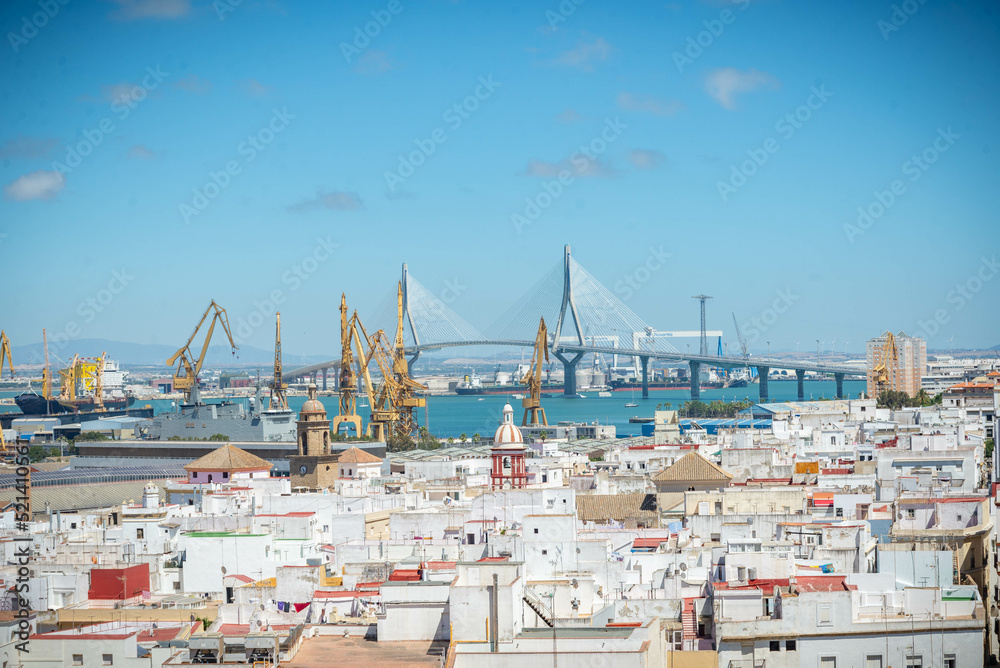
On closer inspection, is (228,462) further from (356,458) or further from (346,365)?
(346,365)

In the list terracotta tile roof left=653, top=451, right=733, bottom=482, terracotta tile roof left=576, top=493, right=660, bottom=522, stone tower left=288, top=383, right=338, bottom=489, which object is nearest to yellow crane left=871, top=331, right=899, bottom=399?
stone tower left=288, top=383, right=338, bottom=489

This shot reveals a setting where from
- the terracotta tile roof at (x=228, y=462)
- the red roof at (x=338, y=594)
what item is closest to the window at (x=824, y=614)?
the red roof at (x=338, y=594)

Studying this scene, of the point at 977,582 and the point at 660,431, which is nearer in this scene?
the point at 977,582

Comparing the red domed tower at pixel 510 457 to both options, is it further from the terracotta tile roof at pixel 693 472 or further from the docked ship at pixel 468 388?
the docked ship at pixel 468 388

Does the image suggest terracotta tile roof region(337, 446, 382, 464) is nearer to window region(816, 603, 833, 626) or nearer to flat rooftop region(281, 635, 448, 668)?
flat rooftop region(281, 635, 448, 668)

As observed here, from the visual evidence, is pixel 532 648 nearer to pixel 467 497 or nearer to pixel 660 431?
pixel 467 497

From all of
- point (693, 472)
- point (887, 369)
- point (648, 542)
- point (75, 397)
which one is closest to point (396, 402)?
point (887, 369)

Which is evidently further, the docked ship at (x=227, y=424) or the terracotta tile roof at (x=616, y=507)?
the docked ship at (x=227, y=424)

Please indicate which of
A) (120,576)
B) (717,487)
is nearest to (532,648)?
(120,576)
